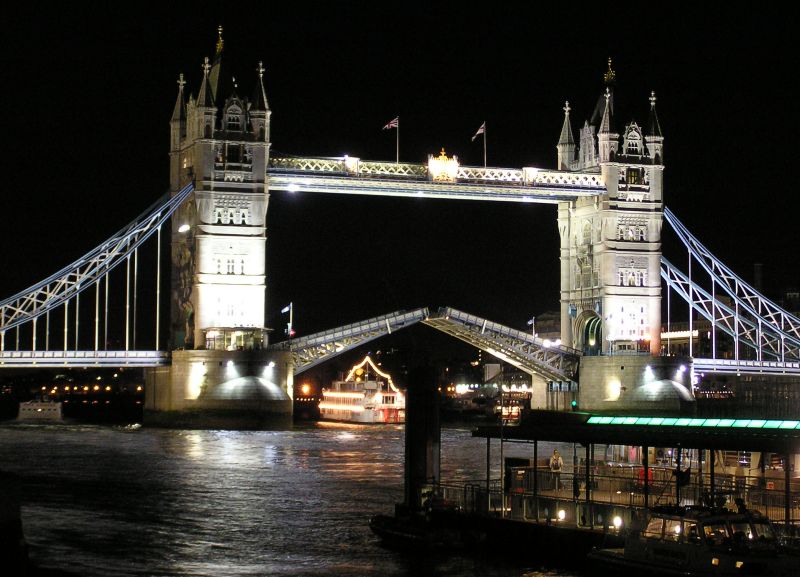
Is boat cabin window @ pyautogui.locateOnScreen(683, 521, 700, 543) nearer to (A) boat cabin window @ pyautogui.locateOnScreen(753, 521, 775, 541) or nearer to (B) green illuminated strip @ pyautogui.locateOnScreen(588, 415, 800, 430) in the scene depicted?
(A) boat cabin window @ pyautogui.locateOnScreen(753, 521, 775, 541)

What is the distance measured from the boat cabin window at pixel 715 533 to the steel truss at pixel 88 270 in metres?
41.1

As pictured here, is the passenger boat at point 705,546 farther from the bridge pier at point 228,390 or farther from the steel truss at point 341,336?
the steel truss at point 341,336

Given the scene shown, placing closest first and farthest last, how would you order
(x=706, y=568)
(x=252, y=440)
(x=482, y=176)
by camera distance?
(x=706, y=568) → (x=252, y=440) → (x=482, y=176)

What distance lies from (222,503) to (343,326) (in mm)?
29981

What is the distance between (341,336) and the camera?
215ft

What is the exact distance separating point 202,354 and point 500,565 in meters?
35.7

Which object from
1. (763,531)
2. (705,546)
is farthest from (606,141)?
(705,546)

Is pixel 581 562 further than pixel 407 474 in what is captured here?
No

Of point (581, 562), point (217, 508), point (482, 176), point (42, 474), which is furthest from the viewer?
point (482, 176)

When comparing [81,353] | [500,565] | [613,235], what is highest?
[613,235]

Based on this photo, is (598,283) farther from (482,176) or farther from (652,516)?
(652,516)

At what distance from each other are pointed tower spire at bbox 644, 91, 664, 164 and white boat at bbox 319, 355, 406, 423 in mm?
23016

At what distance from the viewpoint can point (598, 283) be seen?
69.9 meters

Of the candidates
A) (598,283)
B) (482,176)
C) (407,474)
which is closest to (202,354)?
(482,176)
